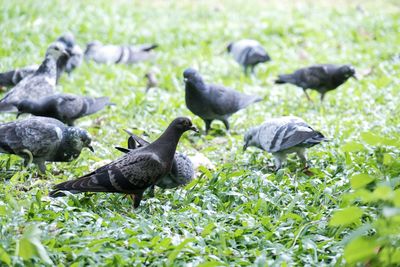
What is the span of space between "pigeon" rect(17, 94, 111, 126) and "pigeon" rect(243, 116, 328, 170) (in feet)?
7.03

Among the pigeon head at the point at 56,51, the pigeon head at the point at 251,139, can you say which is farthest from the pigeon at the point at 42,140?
the pigeon head at the point at 56,51

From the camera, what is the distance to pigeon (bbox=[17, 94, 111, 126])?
7582 millimetres

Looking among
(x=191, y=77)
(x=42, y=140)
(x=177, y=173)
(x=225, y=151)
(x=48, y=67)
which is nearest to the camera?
(x=177, y=173)

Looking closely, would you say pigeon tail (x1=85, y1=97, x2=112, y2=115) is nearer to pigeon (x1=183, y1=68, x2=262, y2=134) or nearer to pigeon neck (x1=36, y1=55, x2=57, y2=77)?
pigeon neck (x1=36, y1=55, x2=57, y2=77)

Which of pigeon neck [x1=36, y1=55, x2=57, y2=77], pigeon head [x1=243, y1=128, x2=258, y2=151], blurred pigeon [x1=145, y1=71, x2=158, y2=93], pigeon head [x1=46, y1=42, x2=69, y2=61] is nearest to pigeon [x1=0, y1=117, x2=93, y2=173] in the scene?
pigeon head [x1=243, y1=128, x2=258, y2=151]

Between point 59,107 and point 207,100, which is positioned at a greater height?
point 59,107

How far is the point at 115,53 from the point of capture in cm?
1174

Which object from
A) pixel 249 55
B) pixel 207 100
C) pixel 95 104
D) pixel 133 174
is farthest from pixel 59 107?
pixel 249 55

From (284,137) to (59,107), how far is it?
2.69 metres

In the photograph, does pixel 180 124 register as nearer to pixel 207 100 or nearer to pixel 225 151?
pixel 225 151

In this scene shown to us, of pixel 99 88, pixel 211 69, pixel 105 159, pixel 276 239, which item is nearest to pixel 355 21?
pixel 211 69

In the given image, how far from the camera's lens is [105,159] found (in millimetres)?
6867

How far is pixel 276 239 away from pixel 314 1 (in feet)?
43.9

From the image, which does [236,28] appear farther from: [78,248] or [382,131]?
[78,248]
